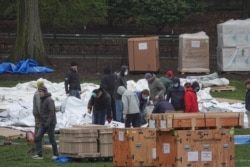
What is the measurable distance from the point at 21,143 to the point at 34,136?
2725mm

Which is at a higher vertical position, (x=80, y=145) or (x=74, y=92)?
(x=74, y=92)

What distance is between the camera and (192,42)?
152ft

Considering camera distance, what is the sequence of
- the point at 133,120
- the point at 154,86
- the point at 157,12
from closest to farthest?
the point at 133,120 < the point at 154,86 < the point at 157,12

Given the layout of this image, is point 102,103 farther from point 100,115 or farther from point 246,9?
point 246,9

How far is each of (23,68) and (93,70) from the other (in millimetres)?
3595

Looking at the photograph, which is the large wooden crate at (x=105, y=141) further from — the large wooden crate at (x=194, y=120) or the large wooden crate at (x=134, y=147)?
the large wooden crate at (x=194, y=120)

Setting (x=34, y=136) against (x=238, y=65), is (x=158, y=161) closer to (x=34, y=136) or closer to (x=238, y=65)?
(x=34, y=136)

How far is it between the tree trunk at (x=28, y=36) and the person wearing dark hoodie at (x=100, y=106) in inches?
779

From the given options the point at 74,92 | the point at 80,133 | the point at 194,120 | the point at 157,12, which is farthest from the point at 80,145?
the point at 157,12

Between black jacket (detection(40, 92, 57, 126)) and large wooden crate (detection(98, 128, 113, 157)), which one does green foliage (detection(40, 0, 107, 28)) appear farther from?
large wooden crate (detection(98, 128, 113, 157))

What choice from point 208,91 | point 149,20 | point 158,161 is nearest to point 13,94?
point 208,91

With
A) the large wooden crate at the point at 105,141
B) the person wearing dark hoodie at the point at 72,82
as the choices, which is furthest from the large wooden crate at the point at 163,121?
the person wearing dark hoodie at the point at 72,82

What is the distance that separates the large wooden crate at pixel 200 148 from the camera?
67.3 ft

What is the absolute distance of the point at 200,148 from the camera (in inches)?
810
